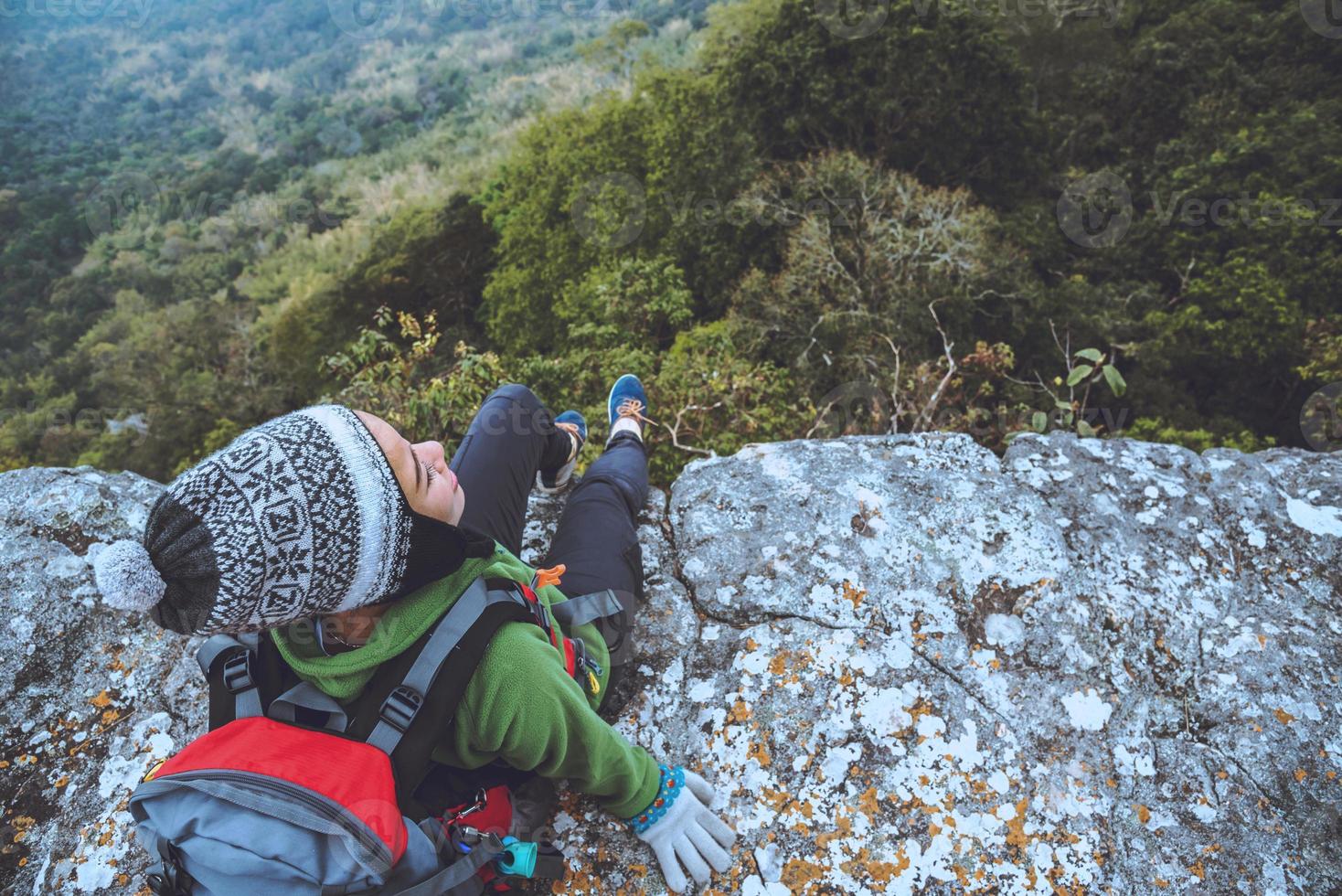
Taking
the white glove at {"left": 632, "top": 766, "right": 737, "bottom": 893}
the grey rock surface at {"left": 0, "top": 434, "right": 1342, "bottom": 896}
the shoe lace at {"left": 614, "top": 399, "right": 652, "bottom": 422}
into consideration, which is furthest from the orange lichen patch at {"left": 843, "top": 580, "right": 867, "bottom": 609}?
the shoe lace at {"left": 614, "top": 399, "right": 652, "bottom": 422}

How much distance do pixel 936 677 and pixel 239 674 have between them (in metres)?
1.81

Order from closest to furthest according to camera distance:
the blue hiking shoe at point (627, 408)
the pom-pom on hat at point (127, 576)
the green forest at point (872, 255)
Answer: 1. the pom-pom on hat at point (127, 576)
2. the blue hiking shoe at point (627, 408)
3. the green forest at point (872, 255)

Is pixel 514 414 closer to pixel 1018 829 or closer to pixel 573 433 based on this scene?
pixel 573 433

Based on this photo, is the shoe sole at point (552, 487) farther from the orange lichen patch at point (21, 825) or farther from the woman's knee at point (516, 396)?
the orange lichen patch at point (21, 825)

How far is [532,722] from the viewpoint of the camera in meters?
1.46

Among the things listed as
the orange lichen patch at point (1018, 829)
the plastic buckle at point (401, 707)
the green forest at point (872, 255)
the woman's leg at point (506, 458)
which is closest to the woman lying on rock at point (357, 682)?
the plastic buckle at point (401, 707)

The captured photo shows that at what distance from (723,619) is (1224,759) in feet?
4.67

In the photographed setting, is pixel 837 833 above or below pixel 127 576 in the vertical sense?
below

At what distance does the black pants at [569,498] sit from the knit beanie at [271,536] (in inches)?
35.6

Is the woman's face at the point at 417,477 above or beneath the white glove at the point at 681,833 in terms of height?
above

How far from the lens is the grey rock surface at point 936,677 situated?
1765 millimetres

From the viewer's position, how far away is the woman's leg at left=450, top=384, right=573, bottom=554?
7.60ft

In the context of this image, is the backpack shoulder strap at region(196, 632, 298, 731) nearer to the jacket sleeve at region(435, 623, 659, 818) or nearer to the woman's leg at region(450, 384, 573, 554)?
the jacket sleeve at region(435, 623, 659, 818)

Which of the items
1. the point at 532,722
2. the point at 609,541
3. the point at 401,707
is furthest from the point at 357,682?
the point at 609,541
